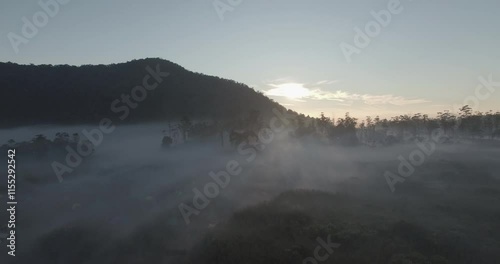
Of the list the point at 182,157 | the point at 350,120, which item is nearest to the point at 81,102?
the point at 182,157

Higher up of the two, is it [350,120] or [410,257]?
[350,120]

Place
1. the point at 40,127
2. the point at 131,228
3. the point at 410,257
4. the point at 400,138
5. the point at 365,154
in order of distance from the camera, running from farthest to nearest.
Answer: the point at 400,138 → the point at 40,127 → the point at 365,154 → the point at 131,228 → the point at 410,257

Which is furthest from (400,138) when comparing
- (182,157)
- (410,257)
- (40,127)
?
(40,127)

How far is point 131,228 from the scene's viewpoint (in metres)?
51.7

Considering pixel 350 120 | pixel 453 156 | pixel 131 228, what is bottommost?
pixel 131 228

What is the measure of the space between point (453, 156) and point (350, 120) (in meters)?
47.7

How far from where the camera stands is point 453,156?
105250 millimetres

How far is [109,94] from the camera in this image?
6073 inches

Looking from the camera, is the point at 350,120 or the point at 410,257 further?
the point at 350,120

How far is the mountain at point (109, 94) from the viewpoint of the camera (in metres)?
142

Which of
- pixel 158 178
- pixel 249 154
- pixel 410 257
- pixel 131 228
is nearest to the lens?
pixel 410 257

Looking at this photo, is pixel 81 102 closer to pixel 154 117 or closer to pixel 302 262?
pixel 154 117

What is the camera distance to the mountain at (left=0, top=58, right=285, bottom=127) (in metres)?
142

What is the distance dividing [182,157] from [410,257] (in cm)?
7631
